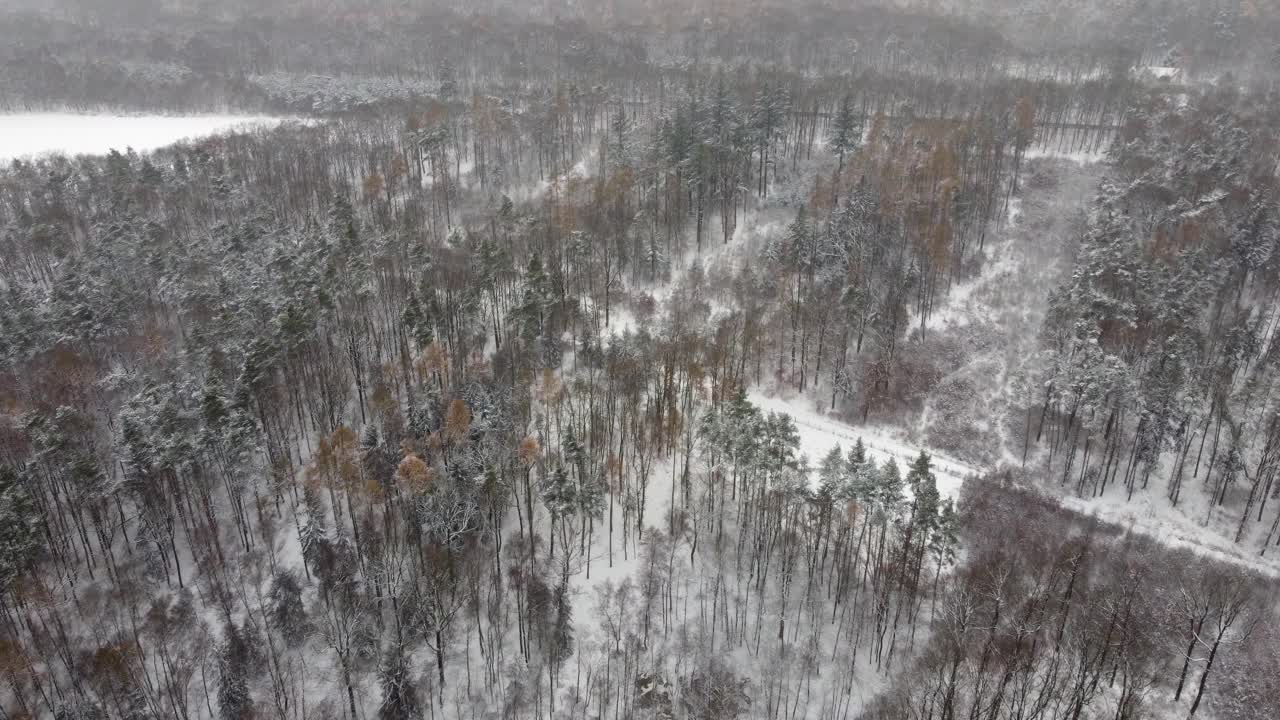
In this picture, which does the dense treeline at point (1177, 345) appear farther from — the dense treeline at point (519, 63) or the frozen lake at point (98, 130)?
the frozen lake at point (98, 130)

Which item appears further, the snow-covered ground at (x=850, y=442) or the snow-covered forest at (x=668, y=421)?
the snow-covered ground at (x=850, y=442)

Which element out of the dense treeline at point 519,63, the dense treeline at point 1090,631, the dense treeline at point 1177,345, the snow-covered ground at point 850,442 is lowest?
the dense treeline at point 1090,631

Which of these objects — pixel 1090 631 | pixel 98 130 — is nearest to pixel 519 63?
pixel 98 130

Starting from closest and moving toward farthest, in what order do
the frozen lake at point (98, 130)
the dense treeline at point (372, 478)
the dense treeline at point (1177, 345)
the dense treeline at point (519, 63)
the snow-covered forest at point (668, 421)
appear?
the snow-covered forest at point (668, 421)
the dense treeline at point (372, 478)
the dense treeline at point (1177, 345)
the frozen lake at point (98, 130)
the dense treeline at point (519, 63)

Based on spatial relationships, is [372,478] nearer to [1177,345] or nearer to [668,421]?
[668,421]

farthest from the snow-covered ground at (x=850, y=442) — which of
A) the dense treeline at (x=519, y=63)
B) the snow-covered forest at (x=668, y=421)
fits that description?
the dense treeline at (x=519, y=63)

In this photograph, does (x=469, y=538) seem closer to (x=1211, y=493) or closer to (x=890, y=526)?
(x=890, y=526)
